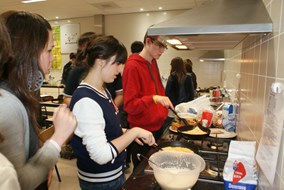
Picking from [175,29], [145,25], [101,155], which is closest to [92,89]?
[101,155]

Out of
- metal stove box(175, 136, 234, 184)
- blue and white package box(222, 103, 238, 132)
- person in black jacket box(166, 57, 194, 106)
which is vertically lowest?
metal stove box(175, 136, 234, 184)

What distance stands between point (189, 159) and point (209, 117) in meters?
0.79

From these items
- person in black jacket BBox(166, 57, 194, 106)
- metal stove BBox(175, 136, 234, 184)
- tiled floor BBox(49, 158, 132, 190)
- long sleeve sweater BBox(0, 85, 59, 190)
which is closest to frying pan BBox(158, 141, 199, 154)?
metal stove BBox(175, 136, 234, 184)

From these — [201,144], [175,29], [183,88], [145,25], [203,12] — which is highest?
[145,25]

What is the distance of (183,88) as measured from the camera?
10.6 feet

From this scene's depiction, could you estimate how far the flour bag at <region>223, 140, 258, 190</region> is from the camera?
2.90 ft

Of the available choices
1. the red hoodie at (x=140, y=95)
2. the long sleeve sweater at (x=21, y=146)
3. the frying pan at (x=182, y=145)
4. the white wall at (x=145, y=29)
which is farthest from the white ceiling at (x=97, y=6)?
the long sleeve sweater at (x=21, y=146)

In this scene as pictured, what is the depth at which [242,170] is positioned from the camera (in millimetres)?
896

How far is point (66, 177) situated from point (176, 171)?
2204 millimetres

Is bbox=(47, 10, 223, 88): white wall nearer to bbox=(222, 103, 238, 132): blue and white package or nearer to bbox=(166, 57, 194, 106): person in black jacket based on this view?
bbox=(166, 57, 194, 106): person in black jacket

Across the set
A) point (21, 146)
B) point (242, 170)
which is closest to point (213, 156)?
point (242, 170)

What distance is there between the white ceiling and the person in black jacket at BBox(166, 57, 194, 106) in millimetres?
2070

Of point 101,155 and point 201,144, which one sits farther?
point 201,144

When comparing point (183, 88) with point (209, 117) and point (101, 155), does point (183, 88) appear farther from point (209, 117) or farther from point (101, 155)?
point (101, 155)
